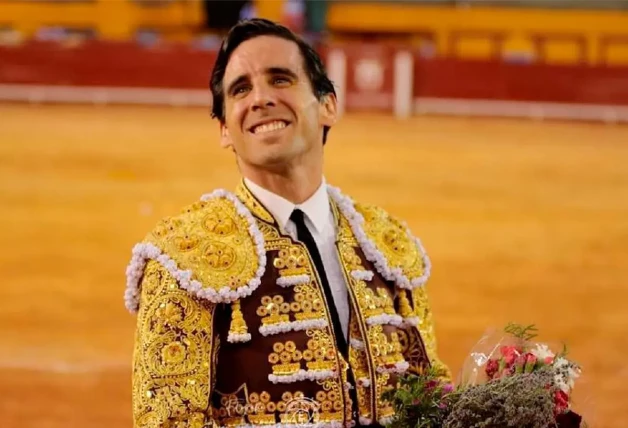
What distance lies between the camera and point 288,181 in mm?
1964

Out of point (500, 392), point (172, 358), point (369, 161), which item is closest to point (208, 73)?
point (369, 161)

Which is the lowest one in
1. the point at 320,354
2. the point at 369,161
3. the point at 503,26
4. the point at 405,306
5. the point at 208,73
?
the point at 320,354

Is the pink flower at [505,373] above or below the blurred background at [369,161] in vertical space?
below

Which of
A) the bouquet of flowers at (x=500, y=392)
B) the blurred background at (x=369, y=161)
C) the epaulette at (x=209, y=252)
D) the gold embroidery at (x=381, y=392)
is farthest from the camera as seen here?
the blurred background at (x=369, y=161)

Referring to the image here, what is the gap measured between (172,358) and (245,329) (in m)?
0.14

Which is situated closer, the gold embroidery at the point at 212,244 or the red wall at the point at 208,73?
the gold embroidery at the point at 212,244

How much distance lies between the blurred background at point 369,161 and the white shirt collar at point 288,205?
1.88 ft

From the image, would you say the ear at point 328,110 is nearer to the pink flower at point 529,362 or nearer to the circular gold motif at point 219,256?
the circular gold motif at point 219,256

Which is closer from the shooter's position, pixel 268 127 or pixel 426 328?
pixel 268 127

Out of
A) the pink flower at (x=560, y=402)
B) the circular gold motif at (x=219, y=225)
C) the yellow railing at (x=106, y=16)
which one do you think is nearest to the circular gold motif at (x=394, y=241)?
the circular gold motif at (x=219, y=225)

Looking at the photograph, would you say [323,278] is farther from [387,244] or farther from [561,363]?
[561,363]

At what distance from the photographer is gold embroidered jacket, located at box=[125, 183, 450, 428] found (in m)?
1.78

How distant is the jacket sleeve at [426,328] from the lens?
6.85ft

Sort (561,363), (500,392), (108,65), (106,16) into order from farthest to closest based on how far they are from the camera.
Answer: (106,16), (108,65), (561,363), (500,392)
